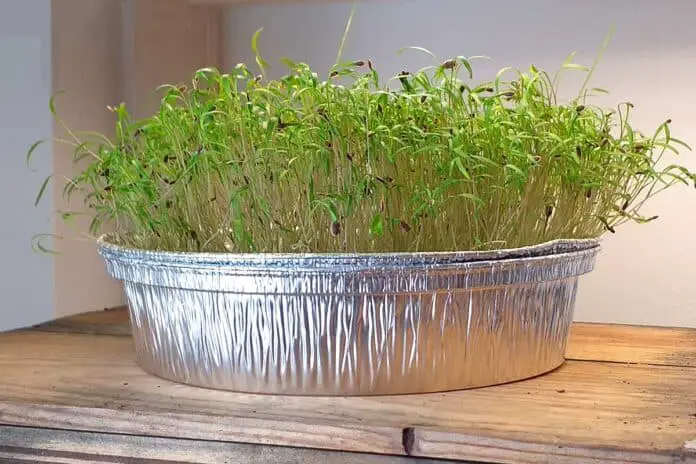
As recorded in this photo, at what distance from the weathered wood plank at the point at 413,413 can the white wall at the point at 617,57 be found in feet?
1.97

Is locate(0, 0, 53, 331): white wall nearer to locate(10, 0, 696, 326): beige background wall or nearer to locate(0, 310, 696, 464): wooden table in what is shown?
locate(10, 0, 696, 326): beige background wall

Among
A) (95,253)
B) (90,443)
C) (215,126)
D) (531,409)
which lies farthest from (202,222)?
(95,253)

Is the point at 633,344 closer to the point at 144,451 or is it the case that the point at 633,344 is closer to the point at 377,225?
the point at 377,225

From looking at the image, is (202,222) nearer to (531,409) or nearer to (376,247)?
(376,247)

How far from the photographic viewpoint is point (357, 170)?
649 millimetres

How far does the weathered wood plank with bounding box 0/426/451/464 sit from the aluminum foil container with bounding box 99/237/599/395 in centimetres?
9

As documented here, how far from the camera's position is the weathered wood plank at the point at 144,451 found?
21.8 inches

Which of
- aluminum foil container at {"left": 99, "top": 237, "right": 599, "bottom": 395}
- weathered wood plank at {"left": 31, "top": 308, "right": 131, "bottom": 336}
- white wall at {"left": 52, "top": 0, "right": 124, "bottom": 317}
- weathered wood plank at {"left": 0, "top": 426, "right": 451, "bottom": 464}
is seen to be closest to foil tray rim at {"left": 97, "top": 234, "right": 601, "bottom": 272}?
aluminum foil container at {"left": 99, "top": 237, "right": 599, "bottom": 395}

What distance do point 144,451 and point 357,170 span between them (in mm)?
244

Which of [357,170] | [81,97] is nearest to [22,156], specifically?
[81,97]

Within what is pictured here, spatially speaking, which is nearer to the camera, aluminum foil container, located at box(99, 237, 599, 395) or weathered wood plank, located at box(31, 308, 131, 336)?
aluminum foil container, located at box(99, 237, 599, 395)

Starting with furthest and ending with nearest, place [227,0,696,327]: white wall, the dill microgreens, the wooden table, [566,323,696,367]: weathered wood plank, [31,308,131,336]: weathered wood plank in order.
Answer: [227,0,696,327]: white wall
[31,308,131,336]: weathered wood plank
[566,323,696,367]: weathered wood plank
the dill microgreens
the wooden table

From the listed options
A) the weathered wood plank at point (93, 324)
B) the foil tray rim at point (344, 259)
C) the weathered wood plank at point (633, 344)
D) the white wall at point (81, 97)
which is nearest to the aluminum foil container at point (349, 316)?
the foil tray rim at point (344, 259)

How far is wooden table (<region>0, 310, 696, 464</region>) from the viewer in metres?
0.52
